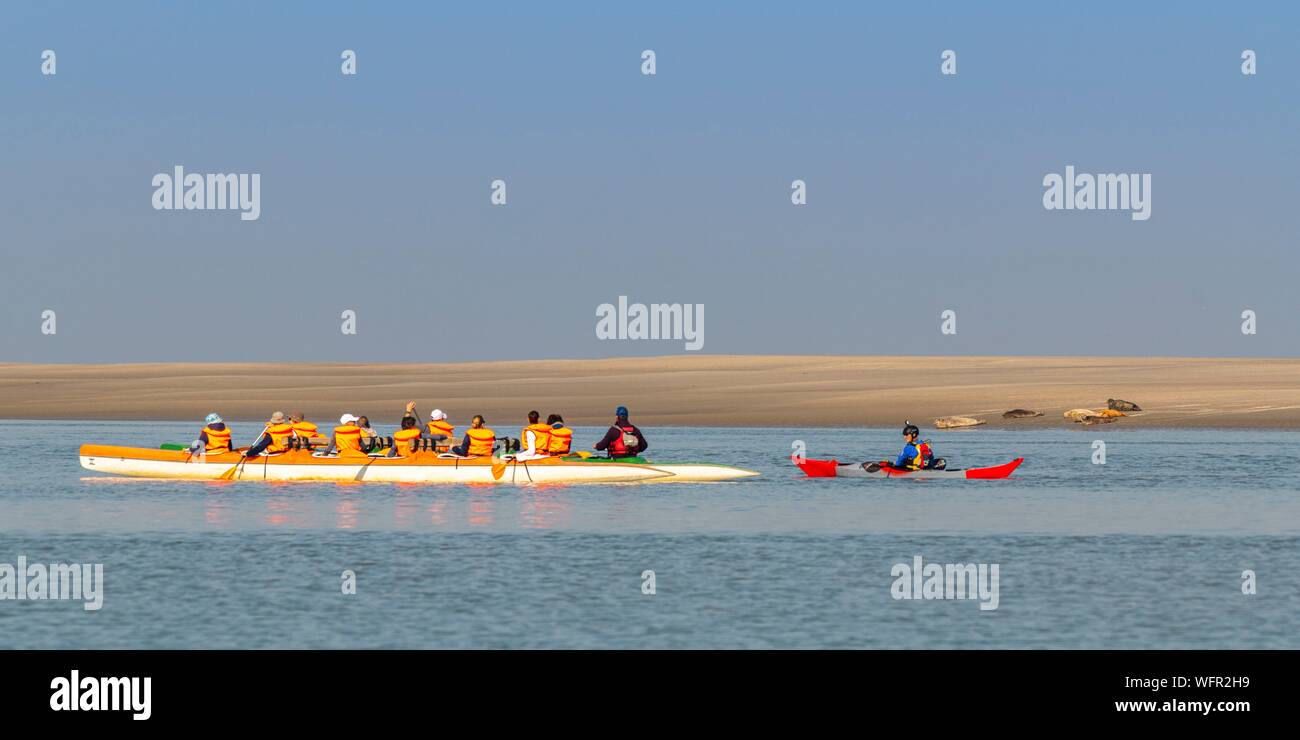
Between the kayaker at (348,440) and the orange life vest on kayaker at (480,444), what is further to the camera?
the kayaker at (348,440)

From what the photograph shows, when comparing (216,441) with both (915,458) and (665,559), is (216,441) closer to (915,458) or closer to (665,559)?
(915,458)

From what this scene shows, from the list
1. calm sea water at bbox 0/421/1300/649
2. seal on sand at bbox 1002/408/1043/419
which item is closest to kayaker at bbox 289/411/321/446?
calm sea water at bbox 0/421/1300/649

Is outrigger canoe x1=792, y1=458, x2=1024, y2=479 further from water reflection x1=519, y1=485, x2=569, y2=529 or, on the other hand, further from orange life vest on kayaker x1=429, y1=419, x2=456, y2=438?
orange life vest on kayaker x1=429, y1=419, x2=456, y2=438

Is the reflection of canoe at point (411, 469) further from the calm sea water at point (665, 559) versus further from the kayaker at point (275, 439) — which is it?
the calm sea water at point (665, 559)

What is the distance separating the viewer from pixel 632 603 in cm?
2009

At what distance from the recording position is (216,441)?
1492 inches

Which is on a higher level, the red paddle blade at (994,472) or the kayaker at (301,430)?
the kayaker at (301,430)

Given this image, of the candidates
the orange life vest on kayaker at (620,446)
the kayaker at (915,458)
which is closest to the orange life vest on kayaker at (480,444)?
the orange life vest on kayaker at (620,446)

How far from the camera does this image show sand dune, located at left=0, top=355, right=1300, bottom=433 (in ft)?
242

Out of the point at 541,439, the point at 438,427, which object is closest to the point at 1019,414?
the point at 541,439

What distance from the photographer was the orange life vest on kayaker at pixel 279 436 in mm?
37000

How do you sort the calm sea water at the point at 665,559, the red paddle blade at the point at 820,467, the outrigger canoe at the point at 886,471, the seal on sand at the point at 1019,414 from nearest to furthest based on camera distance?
the calm sea water at the point at 665,559, the outrigger canoe at the point at 886,471, the red paddle blade at the point at 820,467, the seal on sand at the point at 1019,414

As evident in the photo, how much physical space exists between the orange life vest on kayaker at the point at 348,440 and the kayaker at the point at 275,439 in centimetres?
147
